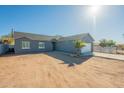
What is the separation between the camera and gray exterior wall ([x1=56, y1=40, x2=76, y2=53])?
18.7 meters

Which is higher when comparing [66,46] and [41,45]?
[41,45]

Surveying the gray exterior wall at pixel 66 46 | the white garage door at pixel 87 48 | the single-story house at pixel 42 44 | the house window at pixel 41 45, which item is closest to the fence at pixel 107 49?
the single-story house at pixel 42 44

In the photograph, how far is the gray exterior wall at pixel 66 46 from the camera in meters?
18.7

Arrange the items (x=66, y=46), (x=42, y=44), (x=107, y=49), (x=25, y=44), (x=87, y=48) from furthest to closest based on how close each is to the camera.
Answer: (x=42, y=44)
(x=107, y=49)
(x=66, y=46)
(x=25, y=44)
(x=87, y=48)

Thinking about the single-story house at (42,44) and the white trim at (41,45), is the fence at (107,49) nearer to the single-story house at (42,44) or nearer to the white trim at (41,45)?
the single-story house at (42,44)

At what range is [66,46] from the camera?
68.2 ft

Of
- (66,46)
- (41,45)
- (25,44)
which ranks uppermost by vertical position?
(25,44)

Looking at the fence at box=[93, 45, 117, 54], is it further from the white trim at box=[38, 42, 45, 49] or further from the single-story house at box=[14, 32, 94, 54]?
the white trim at box=[38, 42, 45, 49]

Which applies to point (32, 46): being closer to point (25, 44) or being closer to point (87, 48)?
point (25, 44)

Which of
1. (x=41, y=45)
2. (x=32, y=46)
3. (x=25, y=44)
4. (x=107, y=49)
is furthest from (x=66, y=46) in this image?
(x=107, y=49)

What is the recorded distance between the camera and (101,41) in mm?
24391

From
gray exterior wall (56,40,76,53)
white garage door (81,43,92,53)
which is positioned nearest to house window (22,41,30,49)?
gray exterior wall (56,40,76,53)
